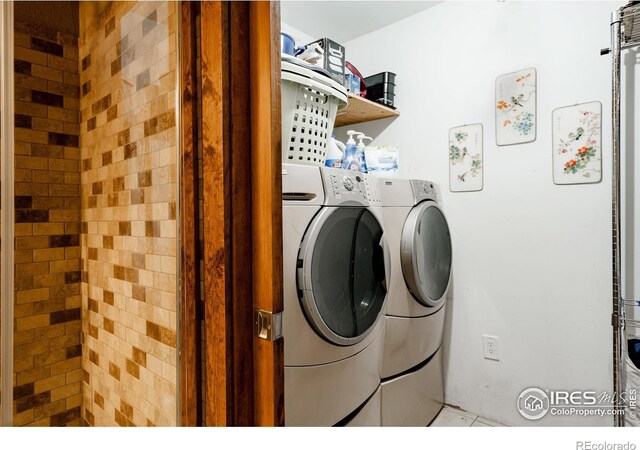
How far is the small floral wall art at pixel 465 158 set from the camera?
6.71 feet

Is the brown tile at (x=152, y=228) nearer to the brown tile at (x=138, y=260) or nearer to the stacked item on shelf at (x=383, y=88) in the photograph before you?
the brown tile at (x=138, y=260)

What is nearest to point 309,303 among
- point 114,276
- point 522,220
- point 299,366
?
point 299,366

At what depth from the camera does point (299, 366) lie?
45.1 inches

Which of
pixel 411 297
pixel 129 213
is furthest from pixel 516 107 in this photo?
pixel 129 213

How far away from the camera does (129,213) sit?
1.04m

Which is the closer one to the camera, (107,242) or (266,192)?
(266,192)

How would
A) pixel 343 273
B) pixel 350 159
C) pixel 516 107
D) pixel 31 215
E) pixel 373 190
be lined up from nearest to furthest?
1. pixel 31 215
2. pixel 343 273
3. pixel 373 190
4. pixel 350 159
5. pixel 516 107

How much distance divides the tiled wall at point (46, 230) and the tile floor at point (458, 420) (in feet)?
5.81

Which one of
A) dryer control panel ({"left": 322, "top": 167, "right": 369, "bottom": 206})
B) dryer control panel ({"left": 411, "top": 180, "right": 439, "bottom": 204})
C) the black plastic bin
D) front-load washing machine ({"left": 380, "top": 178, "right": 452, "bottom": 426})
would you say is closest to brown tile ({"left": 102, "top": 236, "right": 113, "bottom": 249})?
dryer control panel ({"left": 322, "top": 167, "right": 369, "bottom": 206})

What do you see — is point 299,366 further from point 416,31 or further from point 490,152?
point 416,31

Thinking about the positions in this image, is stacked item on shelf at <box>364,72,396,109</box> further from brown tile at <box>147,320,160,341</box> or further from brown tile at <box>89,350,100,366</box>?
brown tile at <box>89,350,100,366</box>

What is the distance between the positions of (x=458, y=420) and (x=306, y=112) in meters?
1.87

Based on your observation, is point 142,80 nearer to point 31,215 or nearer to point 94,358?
point 31,215

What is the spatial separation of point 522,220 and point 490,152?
1.37 feet
